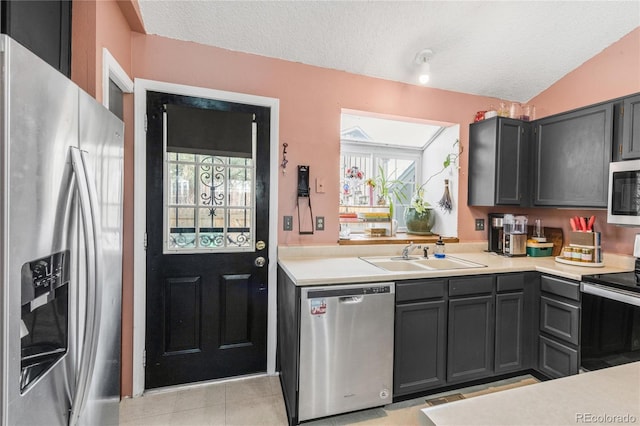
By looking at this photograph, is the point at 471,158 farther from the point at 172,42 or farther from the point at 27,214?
the point at 27,214

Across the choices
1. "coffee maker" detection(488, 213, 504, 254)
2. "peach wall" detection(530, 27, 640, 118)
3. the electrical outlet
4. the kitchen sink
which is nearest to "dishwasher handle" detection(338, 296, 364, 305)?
the kitchen sink

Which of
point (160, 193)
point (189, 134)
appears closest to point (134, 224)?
point (160, 193)

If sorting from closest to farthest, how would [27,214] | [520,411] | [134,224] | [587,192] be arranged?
[520,411], [27,214], [134,224], [587,192]

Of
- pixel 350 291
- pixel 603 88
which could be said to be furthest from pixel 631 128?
pixel 350 291

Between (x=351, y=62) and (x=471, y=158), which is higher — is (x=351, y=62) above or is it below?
above

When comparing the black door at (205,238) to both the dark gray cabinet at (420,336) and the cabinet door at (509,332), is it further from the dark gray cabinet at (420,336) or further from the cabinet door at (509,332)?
the cabinet door at (509,332)

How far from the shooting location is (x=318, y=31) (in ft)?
6.94

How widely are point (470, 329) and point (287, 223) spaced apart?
61.4 inches

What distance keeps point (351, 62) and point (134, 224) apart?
2.06 meters

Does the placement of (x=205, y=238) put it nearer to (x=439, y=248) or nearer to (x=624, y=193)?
(x=439, y=248)

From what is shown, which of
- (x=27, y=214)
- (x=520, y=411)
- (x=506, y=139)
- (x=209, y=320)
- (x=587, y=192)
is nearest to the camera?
(x=520, y=411)

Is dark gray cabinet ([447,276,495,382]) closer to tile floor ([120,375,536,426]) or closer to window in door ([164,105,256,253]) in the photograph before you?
tile floor ([120,375,536,426])

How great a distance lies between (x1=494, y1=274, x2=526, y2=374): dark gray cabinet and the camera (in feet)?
7.11

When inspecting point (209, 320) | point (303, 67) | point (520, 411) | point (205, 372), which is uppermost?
point (303, 67)
